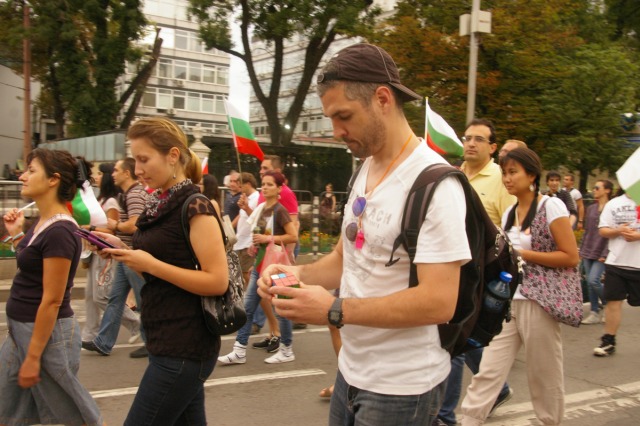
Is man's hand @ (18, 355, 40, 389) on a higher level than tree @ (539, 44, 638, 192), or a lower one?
lower

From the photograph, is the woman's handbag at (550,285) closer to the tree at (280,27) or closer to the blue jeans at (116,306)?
the blue jeans at (116,306)

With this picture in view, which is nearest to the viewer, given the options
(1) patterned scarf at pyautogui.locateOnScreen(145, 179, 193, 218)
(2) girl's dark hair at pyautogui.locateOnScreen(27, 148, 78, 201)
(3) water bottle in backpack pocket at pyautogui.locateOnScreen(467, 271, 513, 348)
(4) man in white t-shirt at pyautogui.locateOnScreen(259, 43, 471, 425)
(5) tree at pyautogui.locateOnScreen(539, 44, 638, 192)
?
(4) man in white t-shirt at pyautogui.locateOnScreen(259, 43, 471, 425)

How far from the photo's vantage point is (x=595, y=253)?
8.15m

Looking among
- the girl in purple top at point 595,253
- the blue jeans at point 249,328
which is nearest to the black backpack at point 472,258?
the blue jeans at point 249,328

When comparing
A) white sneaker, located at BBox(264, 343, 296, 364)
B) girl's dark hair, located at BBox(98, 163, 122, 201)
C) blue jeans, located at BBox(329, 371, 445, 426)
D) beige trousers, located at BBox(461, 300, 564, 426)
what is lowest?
white sneaker, located at BBox(264, 343, 296, 364)

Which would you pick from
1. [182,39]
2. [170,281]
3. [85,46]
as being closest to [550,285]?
[170,281]

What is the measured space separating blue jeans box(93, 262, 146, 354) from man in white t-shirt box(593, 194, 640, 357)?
15.2 ft

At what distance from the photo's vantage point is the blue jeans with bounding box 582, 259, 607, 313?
8.19m

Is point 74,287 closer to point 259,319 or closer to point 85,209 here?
point 259,319

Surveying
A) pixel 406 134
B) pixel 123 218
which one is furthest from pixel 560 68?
pixel 406 134

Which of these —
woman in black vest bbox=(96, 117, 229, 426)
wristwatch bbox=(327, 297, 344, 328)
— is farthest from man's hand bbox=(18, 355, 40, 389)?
wristwatch bbox=(327, 297, 344, 328)

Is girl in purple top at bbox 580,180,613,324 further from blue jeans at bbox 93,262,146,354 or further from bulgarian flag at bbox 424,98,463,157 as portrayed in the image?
blue jeans at bbox 93,262,146,354

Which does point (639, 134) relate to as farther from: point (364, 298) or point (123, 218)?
point (364, 298)

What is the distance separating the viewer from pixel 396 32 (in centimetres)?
1916
